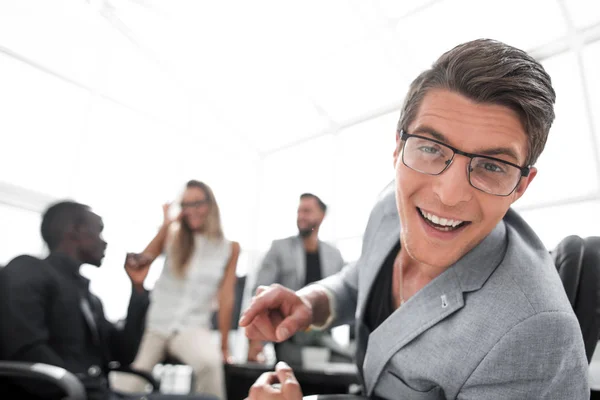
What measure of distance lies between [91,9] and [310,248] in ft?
11.9

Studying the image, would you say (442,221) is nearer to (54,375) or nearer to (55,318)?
(54,375)

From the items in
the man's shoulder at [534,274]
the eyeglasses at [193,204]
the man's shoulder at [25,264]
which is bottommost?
the man's shoulder at [534,274]

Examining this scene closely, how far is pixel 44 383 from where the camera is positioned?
1.38 m

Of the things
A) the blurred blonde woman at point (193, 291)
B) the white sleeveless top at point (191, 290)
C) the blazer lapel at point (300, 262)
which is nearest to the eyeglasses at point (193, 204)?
the blurred blonde woman at point (193, 291)

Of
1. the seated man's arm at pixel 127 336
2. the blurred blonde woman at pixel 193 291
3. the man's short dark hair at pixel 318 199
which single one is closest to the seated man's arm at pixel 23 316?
the seated man's arm at pixel 127 336

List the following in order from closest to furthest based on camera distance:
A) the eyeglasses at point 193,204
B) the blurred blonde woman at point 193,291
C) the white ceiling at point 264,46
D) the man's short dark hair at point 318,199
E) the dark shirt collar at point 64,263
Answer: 1. the dark shirt collar at point 64,263
2. the blurred blonde woman at point 193,291
3. the eyeglasses at point 193,204
4. the man's short dark hair at point 318,199
5. the white ceiling at point 264,46

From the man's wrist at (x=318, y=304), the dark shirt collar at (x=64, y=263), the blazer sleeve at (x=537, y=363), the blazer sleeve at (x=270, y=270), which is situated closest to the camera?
the blazer sleeve at (x=537, y=363)

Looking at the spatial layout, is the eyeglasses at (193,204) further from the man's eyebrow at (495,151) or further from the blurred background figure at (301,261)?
the man's eyebrow at (495,151)

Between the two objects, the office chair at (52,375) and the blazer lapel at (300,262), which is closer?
the office chair at (52,375)

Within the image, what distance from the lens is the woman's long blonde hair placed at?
230cm

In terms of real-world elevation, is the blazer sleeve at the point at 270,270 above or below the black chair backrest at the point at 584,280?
above

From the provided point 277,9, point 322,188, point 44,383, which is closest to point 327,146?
point 322,188

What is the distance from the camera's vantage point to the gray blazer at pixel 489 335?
676 mm

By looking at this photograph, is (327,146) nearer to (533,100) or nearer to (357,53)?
(357,53)
